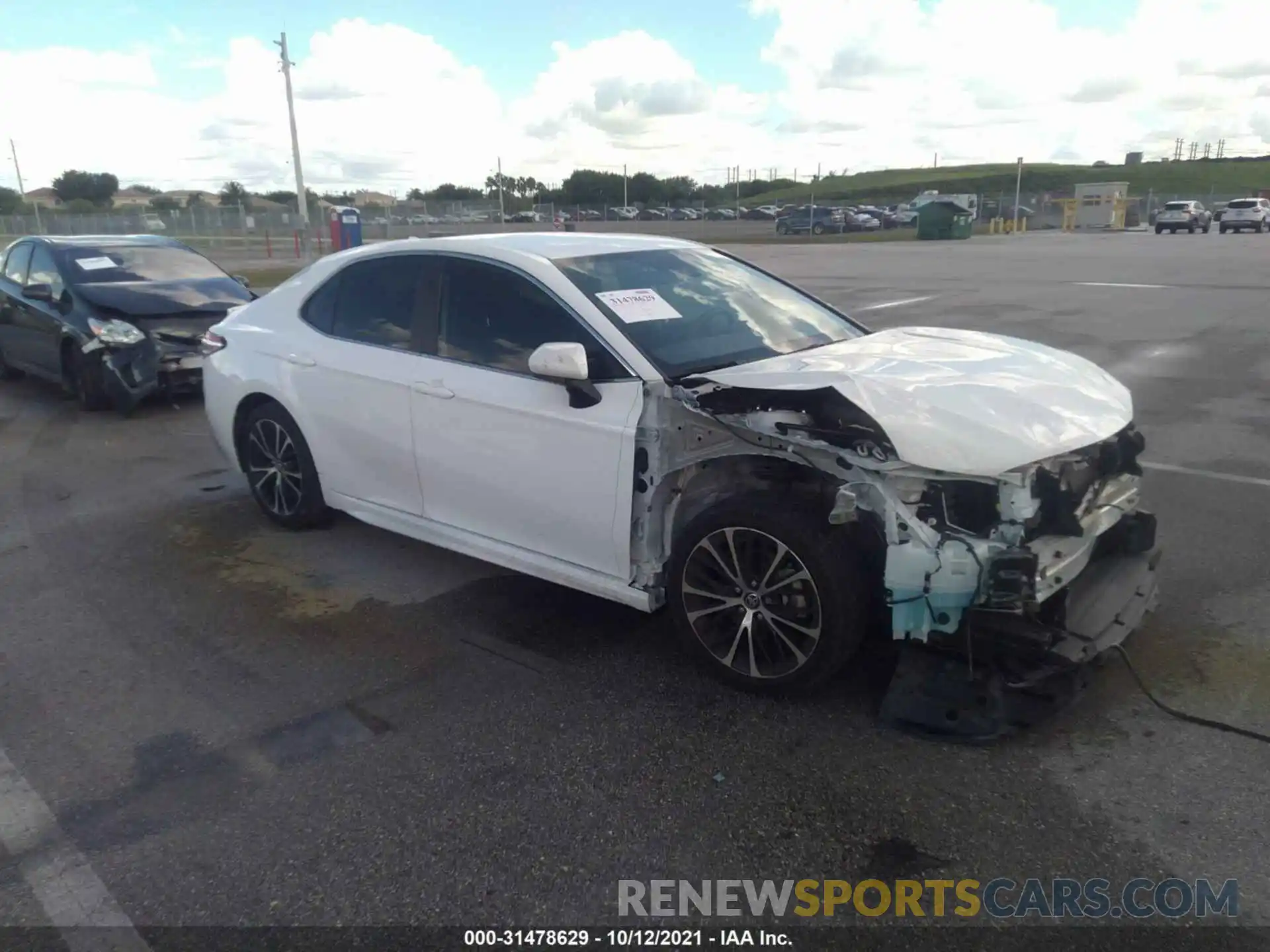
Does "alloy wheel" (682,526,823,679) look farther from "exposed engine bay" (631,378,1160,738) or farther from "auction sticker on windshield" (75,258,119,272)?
"auction sticker on windshield" (75,258,119,272)

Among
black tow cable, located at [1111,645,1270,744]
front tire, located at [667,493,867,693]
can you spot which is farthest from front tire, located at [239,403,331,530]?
black tow cable, located at [1111,645,1270,744]

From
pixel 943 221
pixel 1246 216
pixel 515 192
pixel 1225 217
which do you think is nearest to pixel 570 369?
pixel 943 221

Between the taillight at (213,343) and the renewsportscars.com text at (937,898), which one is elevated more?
the taillight at (213,343)

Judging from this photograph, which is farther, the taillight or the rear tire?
the rear tire

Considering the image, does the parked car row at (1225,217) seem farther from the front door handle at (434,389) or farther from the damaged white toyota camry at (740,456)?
the front door handle at (434,389)

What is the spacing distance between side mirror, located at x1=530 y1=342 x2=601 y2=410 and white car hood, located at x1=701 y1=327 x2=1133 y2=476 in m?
0.52

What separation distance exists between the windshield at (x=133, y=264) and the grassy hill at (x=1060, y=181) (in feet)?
272

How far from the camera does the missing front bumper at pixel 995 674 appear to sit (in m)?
3.32

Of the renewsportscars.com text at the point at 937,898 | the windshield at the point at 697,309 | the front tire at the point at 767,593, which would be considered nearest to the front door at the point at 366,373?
the windshield at the point at 697,309

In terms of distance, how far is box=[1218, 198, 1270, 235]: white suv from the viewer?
44281 millimetres

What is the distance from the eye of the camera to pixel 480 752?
3457mm

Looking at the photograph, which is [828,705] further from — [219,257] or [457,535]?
[219,257]

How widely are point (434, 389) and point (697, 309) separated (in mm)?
1247

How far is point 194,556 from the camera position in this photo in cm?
545
